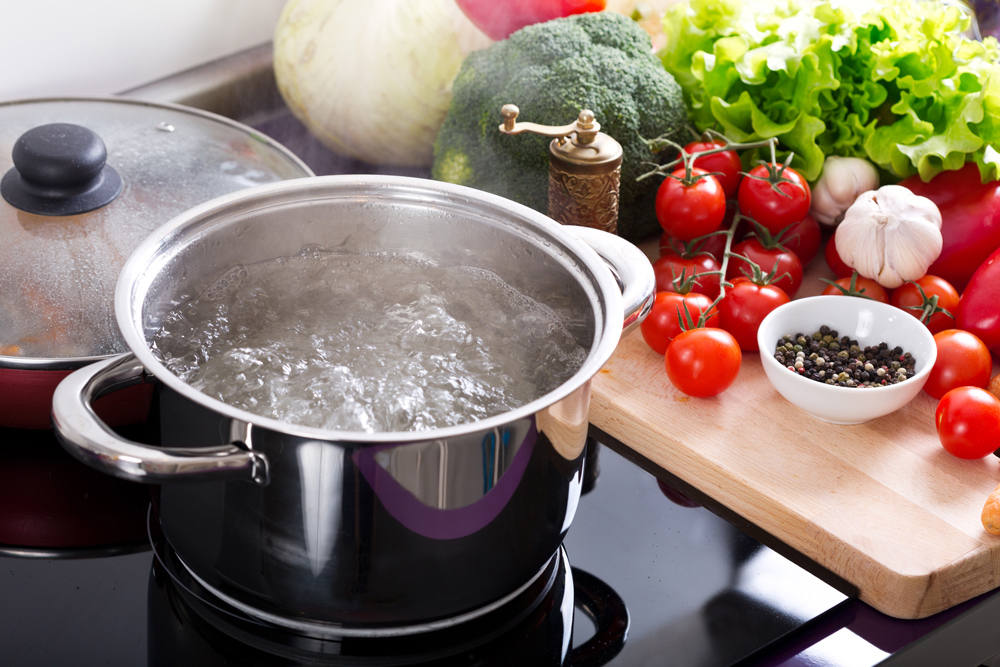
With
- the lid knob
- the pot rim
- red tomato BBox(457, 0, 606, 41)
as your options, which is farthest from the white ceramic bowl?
the lid knob

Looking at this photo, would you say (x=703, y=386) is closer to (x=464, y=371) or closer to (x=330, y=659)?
(x=464, y=371)

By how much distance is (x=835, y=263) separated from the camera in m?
1.11

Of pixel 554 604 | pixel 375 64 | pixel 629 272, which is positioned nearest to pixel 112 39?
pixel 375 64

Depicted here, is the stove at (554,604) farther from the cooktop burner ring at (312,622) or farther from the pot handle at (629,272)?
the pot handle at (629,272)

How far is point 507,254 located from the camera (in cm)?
72

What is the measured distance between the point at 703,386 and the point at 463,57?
60 centimetres

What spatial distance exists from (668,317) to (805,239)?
292 mm

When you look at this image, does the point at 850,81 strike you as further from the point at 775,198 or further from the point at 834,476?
the point at 834,476

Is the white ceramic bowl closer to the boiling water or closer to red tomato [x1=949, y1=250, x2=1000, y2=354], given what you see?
red tomato [x1=949, y1=250, x2=1000, y2=354]

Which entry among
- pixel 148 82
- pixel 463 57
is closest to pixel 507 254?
pixel 463 57

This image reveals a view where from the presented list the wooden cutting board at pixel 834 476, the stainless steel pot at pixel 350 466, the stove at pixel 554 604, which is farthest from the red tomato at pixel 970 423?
the stainless steel pot at pixel 350 466

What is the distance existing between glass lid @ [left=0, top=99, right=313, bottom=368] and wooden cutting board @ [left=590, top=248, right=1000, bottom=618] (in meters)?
0.46

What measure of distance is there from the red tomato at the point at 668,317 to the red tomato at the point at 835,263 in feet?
0.75

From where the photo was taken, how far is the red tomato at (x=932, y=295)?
1.00 metres
